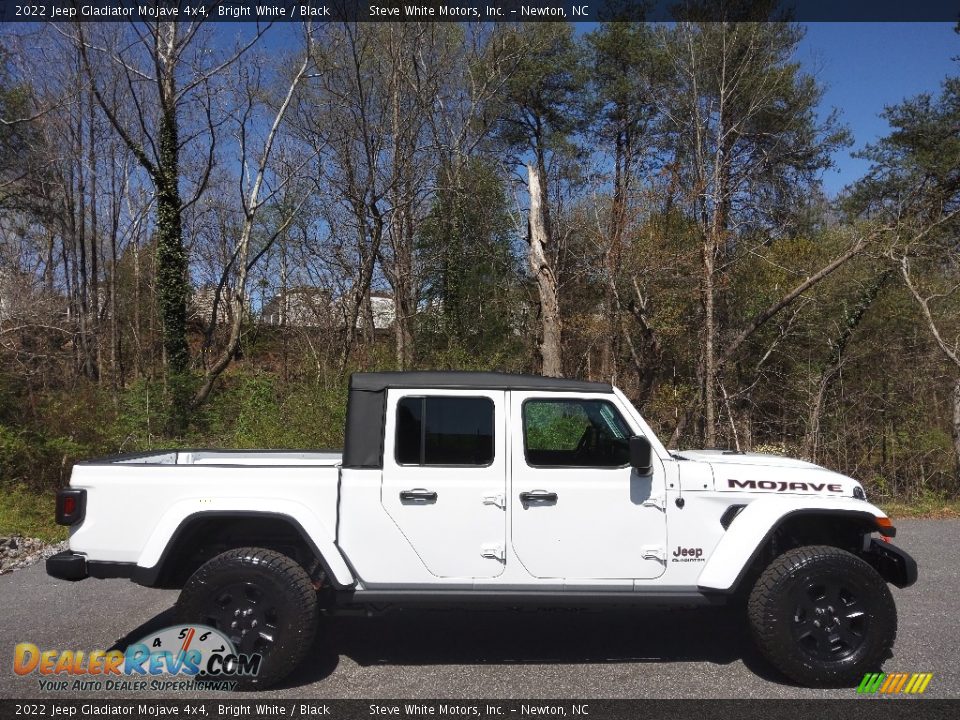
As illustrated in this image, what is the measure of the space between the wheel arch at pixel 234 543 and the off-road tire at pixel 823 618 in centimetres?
242

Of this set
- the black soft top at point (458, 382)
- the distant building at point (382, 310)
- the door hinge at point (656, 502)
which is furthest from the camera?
the distant building at point (382, 310)

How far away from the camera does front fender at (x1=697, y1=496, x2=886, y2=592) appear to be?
436 centimetres

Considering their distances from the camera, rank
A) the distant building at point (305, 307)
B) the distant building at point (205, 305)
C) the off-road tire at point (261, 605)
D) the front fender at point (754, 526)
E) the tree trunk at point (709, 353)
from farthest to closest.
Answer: the distant building at point (205, 305) → the distant building at point (305, 307) → the tree trunk at point (709, 353) → the front fender at point (754, 526) → the off-road tire at point (261, 605)

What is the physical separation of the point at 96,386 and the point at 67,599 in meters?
10.8

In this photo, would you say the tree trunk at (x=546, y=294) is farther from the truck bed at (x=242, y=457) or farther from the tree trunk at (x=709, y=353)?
the truck bed at (x=242, y=457)

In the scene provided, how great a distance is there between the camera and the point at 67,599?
20.4 feet

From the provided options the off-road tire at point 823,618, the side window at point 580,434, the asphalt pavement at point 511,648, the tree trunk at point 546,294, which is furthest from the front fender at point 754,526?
the tree trunk at point 546,294

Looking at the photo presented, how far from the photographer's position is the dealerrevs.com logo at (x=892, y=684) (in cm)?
430

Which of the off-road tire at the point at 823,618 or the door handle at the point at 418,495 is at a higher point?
the door handle at the point at 418,495

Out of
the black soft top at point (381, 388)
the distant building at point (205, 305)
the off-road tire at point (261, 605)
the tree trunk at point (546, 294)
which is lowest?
the off-road tire at point (261, 605)

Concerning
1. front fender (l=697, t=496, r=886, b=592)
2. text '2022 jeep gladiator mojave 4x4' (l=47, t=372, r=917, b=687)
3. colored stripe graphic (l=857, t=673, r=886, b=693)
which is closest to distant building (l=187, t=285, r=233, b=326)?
text '2022 jeep gladiator mojave 4x4' (l=47, t=372, r=917, b=687)

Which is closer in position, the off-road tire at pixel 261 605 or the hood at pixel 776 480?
the off-road tire at pixel 261 605

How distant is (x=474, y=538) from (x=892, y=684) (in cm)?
256

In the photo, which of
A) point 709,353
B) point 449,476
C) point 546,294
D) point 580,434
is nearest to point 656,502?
point 580,434
